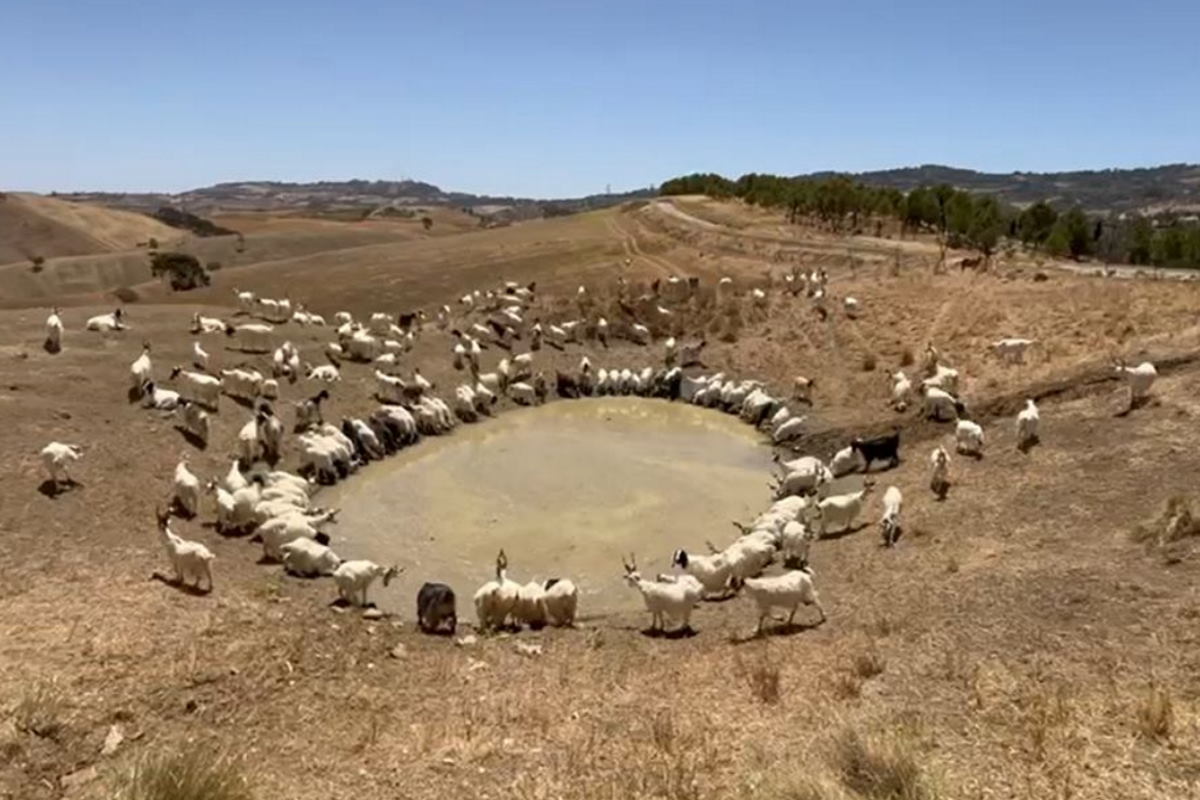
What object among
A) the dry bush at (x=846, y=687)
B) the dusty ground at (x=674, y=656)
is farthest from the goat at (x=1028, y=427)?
the dry bush at (x=846, y=687)

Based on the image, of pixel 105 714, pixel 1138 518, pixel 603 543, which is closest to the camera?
pixel 105 714

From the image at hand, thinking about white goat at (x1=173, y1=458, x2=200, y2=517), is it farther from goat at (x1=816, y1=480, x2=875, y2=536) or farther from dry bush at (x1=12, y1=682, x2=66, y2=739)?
goat at (x1=816, y1=480, x2=875, y2=536)

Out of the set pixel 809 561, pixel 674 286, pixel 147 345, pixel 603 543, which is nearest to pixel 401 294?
pixel 674 286

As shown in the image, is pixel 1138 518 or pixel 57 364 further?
pixel 57 364

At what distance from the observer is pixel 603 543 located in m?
19.9

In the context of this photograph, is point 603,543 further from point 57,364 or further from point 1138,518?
point 57,364

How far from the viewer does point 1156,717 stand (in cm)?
895

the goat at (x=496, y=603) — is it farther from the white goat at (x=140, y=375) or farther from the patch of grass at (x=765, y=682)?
the white goat at (x=140, y=375)

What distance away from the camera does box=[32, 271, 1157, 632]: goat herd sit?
1547cm

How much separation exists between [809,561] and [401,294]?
105 feet

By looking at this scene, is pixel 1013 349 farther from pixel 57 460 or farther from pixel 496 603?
pixel 57 460

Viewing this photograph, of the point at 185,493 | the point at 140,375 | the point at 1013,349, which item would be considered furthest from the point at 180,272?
the point at 1013,349

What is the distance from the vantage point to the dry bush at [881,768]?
8.00 m

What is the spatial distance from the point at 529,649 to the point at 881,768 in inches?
267
